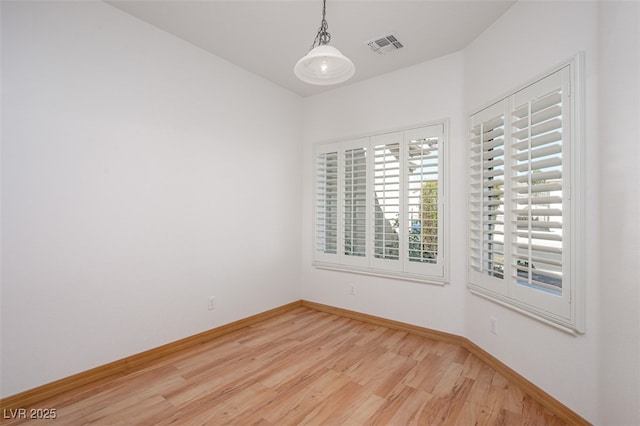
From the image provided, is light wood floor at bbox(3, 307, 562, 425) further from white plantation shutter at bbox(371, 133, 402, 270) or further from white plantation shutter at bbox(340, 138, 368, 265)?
white plantation shutter at bbox(340, 138, 368, 265)

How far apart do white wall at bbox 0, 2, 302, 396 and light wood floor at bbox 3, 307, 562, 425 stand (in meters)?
0.39

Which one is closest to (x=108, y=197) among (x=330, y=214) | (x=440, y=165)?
(x=330, y=214)

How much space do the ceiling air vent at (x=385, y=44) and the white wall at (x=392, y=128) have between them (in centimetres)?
47

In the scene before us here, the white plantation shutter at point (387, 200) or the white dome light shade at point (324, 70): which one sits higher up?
the white dome light shade at point (324, 70)

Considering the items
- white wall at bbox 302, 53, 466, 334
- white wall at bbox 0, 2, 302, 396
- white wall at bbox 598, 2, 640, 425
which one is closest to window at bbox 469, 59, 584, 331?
white wall at bbox 598, 2, 640, 425

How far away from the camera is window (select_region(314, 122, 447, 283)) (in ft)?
10.5

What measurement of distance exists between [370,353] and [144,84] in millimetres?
3171

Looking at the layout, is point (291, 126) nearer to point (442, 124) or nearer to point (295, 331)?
point (442, 124)

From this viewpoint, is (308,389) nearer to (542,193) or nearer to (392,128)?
(542,193)

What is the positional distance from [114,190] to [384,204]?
2650 millimetres

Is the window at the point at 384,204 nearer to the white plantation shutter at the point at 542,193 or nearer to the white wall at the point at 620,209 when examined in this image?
the white plantation shutter at the point at 542,193

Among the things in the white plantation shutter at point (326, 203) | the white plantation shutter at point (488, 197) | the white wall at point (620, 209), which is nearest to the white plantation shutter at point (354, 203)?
the white plantation shutter at point (326, 203)

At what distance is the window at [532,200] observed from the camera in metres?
1.87

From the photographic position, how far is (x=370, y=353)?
2.82 m
